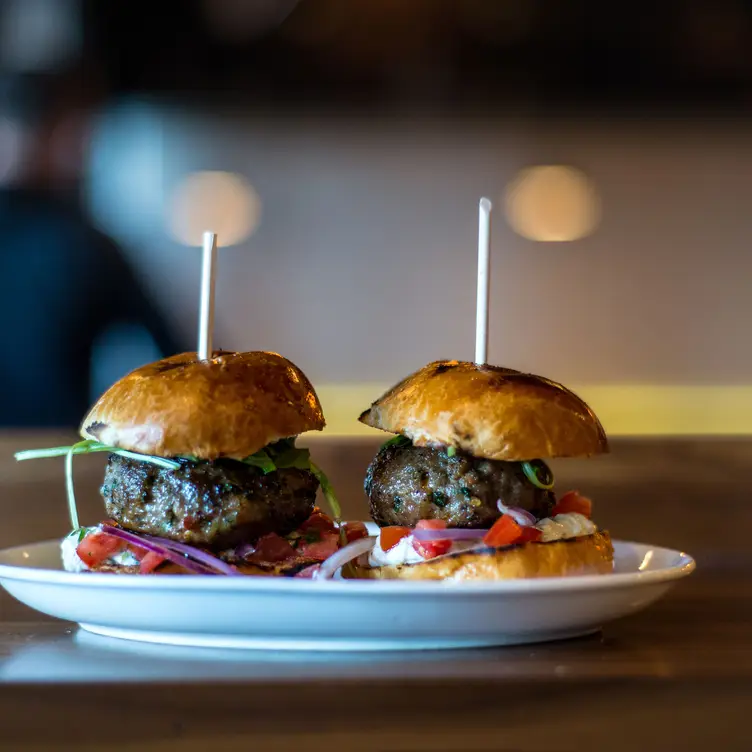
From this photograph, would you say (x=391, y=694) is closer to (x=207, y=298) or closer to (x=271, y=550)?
(x=271, y=550)

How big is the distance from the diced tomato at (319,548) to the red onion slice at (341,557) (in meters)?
0.06

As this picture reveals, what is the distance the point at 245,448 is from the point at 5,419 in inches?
130

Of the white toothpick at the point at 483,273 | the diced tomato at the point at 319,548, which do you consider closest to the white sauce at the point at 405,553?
the diced tomato at the point at 319,548

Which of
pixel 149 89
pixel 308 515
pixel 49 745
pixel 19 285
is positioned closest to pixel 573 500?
pixel 308 515

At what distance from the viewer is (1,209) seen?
15.9 ft

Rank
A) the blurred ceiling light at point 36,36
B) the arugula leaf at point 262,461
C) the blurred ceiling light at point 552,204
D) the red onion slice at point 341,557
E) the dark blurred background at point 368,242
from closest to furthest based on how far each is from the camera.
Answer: the red onion slice at point 341,557
the arugula leaf at point 262,461
the blurred ceiling light at point 36,36
the dark blurred background at point 368,242
the blurred ceiling light at point 552,204

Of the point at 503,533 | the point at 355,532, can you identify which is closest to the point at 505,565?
the point at 503,533

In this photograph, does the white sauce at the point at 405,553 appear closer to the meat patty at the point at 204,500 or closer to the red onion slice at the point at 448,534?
the red onion slice at the point at 448,534

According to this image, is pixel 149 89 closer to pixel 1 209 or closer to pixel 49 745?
pixel 1 209

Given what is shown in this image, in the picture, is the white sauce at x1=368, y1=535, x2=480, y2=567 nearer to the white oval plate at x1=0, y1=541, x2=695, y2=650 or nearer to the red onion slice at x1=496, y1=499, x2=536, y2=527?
the red onion slice at x1=496, y1=499, x2=536, y2=527

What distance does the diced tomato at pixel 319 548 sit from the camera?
1.83m

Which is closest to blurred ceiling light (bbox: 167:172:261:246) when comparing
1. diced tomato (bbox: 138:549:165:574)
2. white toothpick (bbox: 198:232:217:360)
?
white toothpick (bbox: 198:232:217:360)

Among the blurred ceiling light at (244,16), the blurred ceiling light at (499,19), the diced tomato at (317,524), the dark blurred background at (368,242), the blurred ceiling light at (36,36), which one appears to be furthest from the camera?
the dark blurred background at (368,242)

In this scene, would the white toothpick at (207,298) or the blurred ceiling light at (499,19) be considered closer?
the white toothpick at (207,298)
